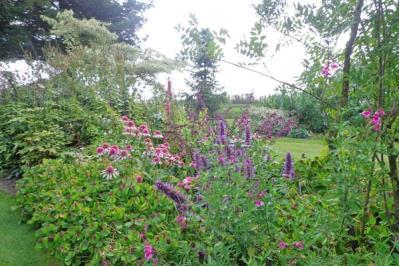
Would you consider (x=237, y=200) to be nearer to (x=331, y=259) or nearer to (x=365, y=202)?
(x=331, y=259)

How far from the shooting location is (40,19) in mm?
19016

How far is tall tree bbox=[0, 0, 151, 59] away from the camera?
17797 millimetres

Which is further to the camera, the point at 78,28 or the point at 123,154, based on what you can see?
the point at 78,28

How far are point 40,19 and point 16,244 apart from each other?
60.3ft

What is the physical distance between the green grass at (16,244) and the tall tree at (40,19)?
14486 mm

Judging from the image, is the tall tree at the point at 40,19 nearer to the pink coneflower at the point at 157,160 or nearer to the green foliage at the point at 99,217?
the green foliage at the point at 99,217

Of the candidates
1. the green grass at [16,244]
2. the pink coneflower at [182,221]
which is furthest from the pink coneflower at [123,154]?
the pink coneflower at [182,221]

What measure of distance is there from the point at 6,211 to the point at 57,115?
7.00 feet

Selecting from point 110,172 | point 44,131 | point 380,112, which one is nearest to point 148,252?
point 380,112

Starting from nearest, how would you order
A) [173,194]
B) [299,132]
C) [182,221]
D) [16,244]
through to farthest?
[173,194]
[182,221]
[16,244]
[299,132]

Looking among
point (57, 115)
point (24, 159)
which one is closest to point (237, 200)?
point (24, 159)

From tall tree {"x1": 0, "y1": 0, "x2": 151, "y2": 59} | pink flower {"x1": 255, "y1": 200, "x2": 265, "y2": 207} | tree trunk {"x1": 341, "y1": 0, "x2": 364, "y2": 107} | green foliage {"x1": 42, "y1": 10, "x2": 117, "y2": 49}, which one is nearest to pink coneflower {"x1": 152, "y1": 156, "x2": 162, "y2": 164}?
pink flower {"x1": 255, "y1": 200, "x2": 265, "y2": 207}

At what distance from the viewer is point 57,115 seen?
5.60 m

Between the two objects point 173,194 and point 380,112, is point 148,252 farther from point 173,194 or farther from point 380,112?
point 380,112
